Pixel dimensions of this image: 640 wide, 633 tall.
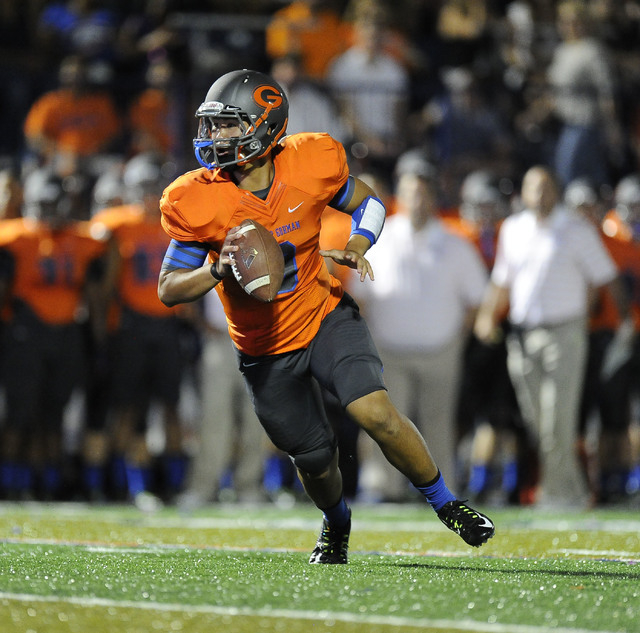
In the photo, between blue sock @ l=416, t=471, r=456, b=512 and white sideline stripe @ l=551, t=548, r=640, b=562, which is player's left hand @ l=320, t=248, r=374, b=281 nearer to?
blue sock @ l=416, t=471, r=456, b=512

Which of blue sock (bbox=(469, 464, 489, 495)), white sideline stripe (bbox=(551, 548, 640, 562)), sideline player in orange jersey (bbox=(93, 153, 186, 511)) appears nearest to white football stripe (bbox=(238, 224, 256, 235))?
white sideline stripe (bbox=(551, 548, 640, 562))

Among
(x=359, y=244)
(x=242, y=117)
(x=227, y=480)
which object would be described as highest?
(x=242, y=117)

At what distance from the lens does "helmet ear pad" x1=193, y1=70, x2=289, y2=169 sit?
459cm

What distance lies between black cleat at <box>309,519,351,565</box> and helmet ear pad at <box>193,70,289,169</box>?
1434 millimetres

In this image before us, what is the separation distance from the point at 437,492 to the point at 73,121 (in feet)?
21.0

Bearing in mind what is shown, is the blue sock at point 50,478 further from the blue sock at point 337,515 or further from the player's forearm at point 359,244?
the player's forearm at point 359,244

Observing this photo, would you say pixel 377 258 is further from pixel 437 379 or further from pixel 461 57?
pixel 461 57

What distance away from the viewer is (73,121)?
1017cm

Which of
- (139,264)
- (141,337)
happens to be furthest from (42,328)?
(139,264)

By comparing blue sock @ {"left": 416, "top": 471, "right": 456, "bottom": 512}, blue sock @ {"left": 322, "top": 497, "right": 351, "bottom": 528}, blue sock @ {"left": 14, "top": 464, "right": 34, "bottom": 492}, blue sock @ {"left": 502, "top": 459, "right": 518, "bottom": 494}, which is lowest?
blue sock @ {"left": 14, "top": 464, "right": 34, "bottom": 492}

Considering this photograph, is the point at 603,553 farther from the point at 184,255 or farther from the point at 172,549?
the point at 184,255

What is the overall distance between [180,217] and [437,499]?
1.38 metres

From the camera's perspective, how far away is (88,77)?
10.4m

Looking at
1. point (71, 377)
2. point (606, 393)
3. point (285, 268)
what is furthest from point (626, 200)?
point (285, 268)
